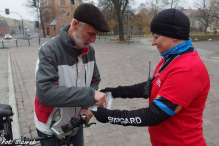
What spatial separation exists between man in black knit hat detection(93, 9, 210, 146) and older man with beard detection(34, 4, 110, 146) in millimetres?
231

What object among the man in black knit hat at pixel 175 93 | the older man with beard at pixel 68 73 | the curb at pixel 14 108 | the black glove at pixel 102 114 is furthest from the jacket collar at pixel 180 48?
→ the curb at pixel 14 108

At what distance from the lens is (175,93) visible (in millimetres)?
1290

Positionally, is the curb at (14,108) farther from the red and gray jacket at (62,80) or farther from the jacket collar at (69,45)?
the jacket collar at (69,45)

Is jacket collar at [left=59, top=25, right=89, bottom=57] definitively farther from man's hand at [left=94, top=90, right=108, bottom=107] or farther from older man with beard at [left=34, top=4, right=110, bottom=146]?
man's hand at [left=94, top=90, right=108, bottom=107]

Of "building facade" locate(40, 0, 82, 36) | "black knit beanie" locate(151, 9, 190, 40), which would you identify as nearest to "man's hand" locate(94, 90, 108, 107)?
"black knit beanie" locate(151, 9, 190, 40)

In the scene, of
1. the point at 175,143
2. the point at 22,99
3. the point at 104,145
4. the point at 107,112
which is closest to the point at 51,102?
the point at 107,112

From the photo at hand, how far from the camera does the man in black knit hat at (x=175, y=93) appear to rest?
130cm

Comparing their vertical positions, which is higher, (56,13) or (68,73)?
(56,13)

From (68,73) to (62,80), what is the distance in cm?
8

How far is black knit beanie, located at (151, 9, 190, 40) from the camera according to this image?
1.38 metres

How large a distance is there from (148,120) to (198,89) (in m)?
0.43

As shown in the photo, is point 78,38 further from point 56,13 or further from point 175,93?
point 56,13

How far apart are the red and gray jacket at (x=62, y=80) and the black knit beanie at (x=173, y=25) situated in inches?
28.6

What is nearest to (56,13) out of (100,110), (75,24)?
(75,24)
